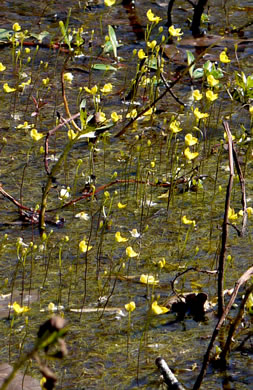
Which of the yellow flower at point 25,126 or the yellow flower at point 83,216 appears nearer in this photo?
the yellow flower at point 83,216

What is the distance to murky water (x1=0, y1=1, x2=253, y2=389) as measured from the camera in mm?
2486

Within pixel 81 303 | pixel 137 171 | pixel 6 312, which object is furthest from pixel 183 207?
pixel 6 312

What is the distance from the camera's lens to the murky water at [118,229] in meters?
2.49

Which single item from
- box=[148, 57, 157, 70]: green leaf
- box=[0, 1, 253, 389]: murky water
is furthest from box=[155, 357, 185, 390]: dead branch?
box=[148, 57, 157, 70]: green leaf

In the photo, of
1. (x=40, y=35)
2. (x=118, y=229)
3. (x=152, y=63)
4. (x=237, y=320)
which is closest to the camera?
(x=237, y=320)

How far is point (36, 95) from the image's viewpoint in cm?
452

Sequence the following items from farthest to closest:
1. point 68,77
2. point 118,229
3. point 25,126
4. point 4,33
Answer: point 4,33, point 68,77, point 25,126, point 118,229

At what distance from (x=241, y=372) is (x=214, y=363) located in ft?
0.30

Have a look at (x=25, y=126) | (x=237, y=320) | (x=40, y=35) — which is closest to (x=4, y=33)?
(x=40, y=35)

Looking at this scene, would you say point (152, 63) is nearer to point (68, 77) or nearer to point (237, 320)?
point (68, 77)

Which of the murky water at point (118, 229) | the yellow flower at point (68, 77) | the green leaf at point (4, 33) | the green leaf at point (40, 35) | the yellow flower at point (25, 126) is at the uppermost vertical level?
the green leaf at point (4, 33)

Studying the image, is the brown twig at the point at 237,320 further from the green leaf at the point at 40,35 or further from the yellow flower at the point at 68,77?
the green leaf at the point at 40,35

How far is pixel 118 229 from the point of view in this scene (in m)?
3.31

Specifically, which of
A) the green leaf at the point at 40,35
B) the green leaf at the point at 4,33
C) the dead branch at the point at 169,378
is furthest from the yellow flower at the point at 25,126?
the dead branch at the point at 169,378
